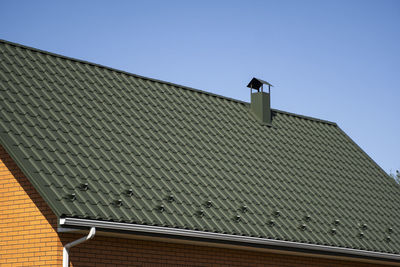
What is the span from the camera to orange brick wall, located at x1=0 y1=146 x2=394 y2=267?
12523 millimetres

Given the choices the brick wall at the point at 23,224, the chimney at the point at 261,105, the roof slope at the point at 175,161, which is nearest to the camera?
the brick wall at the point at 23,224

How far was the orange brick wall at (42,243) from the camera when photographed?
41.1ft

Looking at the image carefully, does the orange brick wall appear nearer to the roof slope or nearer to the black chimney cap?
the roof slope

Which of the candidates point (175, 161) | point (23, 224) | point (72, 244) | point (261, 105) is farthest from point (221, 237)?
point (261, 105)

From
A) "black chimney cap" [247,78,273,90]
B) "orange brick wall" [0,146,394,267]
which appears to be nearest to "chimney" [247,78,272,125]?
"black chimney cap" [247,78,273,90]

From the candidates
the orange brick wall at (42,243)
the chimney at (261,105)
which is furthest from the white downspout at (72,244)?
the chimney at (261,105)

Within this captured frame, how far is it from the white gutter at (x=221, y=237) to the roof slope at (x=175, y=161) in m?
0.17

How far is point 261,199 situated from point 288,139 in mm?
4749

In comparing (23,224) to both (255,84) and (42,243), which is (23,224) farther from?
(255,84)

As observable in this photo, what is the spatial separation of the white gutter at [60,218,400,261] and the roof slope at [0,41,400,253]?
0.54 ft

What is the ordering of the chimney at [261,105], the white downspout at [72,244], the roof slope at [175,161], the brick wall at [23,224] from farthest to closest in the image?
the chimney at [261,105] → the roof slope at [175,161] → the brick wall at [23,224] → the white downspout at [72,244]

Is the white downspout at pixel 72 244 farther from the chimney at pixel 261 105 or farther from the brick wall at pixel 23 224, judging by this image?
the chimney at pixel 261 105

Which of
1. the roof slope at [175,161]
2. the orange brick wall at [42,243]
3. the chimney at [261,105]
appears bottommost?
the orange brick wall at [42,243]

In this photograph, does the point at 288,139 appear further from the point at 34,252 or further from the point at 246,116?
the point at 34,252
